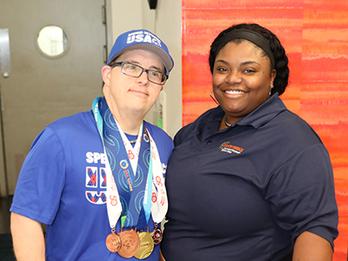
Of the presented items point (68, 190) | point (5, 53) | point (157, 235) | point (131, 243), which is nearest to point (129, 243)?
point (131, 243)

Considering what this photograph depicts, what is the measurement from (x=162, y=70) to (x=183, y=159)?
313 mm

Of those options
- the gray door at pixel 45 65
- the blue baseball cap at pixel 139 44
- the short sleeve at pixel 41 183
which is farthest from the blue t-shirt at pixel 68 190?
the gray door at pixel 45 65

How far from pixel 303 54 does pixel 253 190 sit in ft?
2.82

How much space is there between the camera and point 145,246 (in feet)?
3.93

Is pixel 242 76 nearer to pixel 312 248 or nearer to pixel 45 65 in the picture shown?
pixel 312 248

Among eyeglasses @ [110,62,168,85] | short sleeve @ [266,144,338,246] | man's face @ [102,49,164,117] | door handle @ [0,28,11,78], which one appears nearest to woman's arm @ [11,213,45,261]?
man's face @ [102,49,164,117]

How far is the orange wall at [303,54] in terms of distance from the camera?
1633mm

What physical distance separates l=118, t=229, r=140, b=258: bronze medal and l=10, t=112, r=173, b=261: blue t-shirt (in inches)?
1.1

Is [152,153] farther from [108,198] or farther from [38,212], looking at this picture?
[38,212]

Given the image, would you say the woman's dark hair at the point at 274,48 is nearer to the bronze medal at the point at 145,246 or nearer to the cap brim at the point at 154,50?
the cap brim at the point at 154,50

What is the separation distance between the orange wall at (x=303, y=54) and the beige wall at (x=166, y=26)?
0.29ft

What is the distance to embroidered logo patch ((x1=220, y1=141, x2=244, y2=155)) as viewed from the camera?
1.15 metres

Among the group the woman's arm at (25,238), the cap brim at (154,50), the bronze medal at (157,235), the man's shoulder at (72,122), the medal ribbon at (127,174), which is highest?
the cap brim at (154,50)

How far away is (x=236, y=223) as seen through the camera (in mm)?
1137
